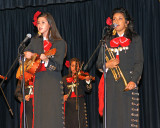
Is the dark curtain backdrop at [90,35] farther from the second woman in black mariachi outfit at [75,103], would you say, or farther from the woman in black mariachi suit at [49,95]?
the woman in black mariachi suit at [49,95]

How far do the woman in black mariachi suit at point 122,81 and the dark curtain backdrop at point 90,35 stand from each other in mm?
2419

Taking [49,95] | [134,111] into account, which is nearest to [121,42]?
[134,111]

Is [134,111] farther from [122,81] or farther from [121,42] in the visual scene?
[121,42]

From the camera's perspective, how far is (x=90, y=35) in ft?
23.1

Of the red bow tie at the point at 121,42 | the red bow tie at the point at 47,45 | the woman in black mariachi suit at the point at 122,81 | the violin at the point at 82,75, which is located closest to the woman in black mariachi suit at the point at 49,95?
the red bow tie at the point at 47,45

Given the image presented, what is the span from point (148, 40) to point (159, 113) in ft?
4.89

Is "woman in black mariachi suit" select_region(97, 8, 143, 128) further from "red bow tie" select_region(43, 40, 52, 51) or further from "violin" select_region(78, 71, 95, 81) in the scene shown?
"violin" select_region(78, 71, 95, 81)

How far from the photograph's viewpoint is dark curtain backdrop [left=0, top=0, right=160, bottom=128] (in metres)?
6.29

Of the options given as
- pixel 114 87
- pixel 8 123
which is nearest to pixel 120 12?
pixel 114 87

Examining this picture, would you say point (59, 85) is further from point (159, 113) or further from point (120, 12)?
point (159, 113)

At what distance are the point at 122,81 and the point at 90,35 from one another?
3318mm

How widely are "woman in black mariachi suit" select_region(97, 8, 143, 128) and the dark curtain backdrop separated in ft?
7.94

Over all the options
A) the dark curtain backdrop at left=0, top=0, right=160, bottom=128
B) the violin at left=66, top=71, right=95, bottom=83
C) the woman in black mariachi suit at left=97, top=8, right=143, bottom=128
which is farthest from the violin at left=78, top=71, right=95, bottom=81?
the woman in black mariachi suit at left=97, top=8, right=143, bottom=128

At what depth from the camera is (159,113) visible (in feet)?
20.2
